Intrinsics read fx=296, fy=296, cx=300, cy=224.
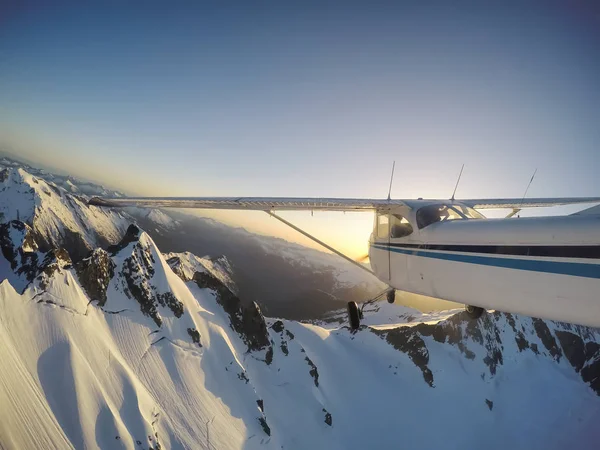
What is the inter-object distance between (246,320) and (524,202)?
68.3 m

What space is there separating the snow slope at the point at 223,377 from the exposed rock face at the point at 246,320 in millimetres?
317

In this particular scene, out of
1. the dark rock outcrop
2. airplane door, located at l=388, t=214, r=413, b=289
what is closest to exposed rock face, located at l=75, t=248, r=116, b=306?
the dark rock outcrop

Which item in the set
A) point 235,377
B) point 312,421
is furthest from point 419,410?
point 235,377

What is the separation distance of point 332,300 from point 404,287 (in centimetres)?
17433

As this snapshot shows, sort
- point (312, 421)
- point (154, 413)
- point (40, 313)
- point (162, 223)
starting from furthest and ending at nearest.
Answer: point (162, 223) < point (312, 421) < point (154, 413) < point (40, 313)

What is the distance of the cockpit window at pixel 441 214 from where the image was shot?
6.21 meters

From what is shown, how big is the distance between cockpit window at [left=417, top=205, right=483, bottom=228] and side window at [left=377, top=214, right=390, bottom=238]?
4.03ft

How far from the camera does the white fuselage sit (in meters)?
3.57

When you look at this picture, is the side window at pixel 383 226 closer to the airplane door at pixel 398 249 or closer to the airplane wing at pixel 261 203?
the airplane door at pixel 398 249

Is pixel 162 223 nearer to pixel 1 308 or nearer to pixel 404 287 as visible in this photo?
pixel 1 308

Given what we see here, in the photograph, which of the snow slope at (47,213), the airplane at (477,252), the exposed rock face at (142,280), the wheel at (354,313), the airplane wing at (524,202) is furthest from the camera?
the snow slope at (47,213)

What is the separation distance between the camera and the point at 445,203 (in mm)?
6695

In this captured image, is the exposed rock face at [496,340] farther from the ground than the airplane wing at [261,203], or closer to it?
closer to it

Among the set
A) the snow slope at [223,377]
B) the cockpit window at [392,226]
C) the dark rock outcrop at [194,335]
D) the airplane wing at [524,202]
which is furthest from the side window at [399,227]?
the dark rock outcrop at [194,335]
